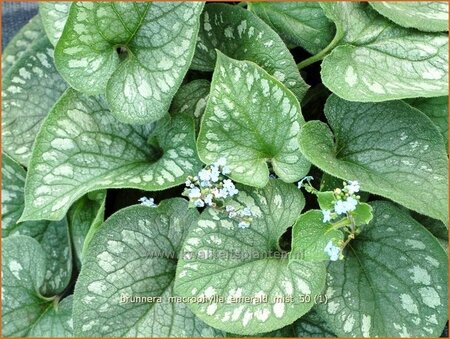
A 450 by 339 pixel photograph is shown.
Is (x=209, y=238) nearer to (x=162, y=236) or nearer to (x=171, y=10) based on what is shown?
(x=162, y=236)

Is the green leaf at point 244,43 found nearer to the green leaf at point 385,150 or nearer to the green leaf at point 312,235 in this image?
the green leaf at point 385,150

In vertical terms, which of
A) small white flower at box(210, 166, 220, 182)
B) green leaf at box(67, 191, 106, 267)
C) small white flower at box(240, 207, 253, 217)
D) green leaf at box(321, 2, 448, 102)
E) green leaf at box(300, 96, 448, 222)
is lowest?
green leaf at box(67, 191, 106, 267)

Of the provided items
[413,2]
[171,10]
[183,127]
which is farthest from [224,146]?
[413,2]

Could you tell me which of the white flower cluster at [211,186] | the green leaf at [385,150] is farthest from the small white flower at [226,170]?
the green leaf at [385,150]

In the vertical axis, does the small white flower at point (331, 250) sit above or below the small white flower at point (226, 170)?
below

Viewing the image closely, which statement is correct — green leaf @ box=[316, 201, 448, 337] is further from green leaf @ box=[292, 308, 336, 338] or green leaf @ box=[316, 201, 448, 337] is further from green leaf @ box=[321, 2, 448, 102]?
green leaf @ box=[321, 2, 448, 102]

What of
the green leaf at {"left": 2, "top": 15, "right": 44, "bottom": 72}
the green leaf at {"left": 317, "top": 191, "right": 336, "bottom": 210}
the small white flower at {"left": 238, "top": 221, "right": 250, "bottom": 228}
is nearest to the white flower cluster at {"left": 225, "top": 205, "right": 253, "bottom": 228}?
the small white flower at {"left": 238, "top": 221, "right": 250, "bottom": 228}
